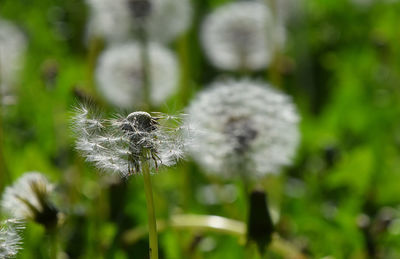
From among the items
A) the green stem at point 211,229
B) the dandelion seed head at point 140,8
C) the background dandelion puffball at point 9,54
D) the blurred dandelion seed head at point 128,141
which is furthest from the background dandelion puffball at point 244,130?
the background dandelion puffball at point 9,54

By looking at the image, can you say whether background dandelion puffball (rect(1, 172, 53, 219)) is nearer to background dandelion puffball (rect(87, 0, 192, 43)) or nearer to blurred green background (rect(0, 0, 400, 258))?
blurred green background (rect(0, 0, 400, 258))

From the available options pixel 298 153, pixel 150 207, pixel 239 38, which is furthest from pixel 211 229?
pixel 239 38

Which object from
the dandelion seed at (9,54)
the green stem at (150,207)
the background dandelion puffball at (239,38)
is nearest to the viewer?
the green stem at (150,207)

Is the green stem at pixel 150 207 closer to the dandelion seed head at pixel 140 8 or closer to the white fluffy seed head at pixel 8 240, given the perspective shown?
the white fluffy seed head at pixel 8 240

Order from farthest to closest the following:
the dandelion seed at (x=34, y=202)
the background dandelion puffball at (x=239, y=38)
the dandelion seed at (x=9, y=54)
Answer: the background dandelion puffball at (x=239, y=38) < the dandelion seed at (x=9, y=54) < the dandelion seed at (x=34, y=202)

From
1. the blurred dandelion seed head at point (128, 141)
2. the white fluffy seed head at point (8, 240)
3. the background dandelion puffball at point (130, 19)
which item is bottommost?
the white fluffy seed head at point (8, 240)

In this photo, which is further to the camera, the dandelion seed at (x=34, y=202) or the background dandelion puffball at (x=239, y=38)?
the background dandelion puffball at (x=239, y=38)

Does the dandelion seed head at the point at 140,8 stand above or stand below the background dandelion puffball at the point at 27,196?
above
